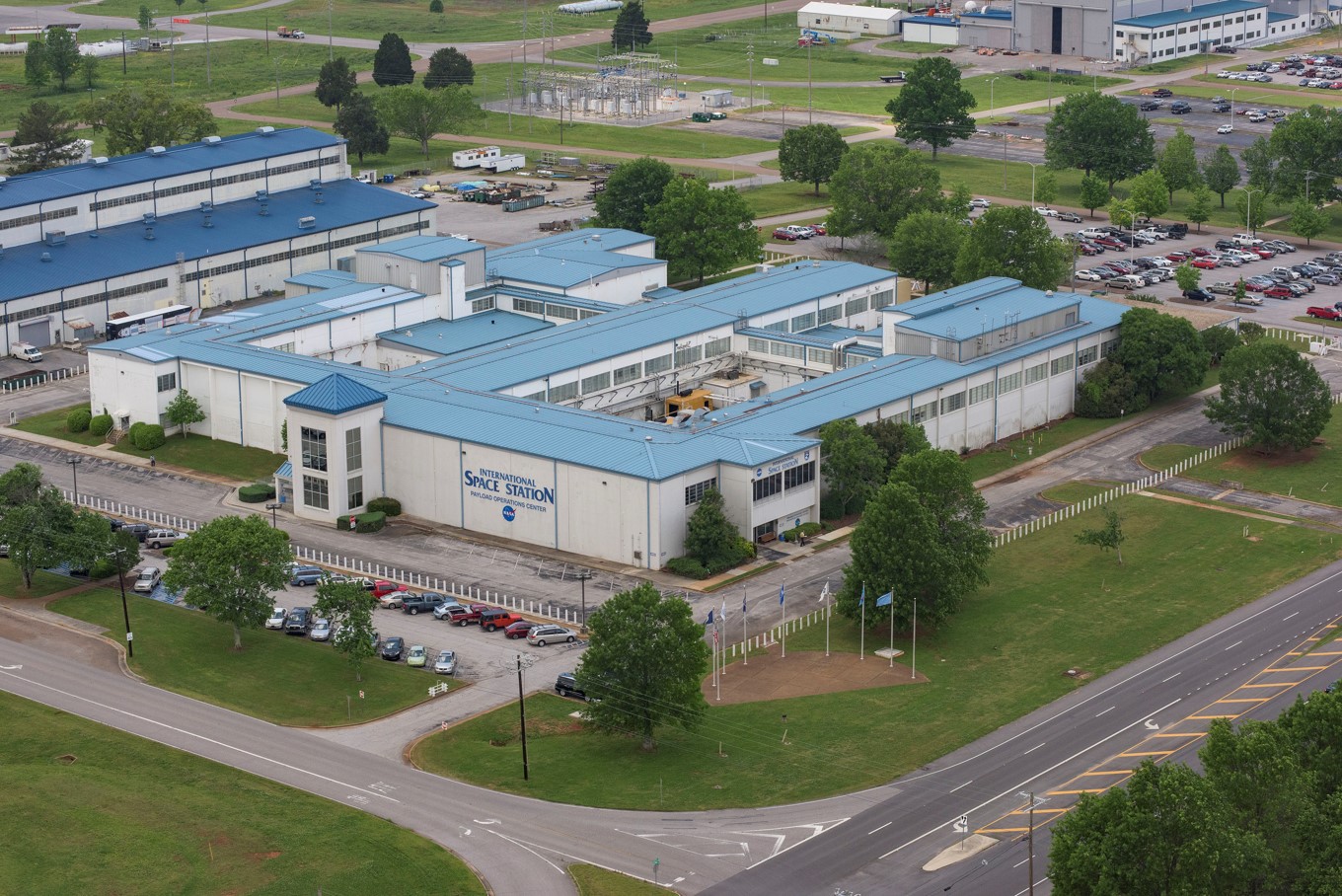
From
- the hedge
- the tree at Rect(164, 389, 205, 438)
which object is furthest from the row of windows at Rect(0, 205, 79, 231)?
the hedge

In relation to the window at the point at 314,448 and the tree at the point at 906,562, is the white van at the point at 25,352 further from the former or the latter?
the tree at the point at 906,562

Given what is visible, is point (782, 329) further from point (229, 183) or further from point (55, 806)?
point (55, 806)

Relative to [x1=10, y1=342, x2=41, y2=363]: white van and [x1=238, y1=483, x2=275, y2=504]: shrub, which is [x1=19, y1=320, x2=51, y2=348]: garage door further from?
[x1=238, y1=483, x2=275, y2=504]: shrub

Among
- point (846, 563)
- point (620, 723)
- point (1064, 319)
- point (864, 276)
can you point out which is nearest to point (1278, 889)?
point (620, 723)

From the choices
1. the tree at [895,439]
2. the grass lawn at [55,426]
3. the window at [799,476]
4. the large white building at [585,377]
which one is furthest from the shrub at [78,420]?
the tree at [895,439]

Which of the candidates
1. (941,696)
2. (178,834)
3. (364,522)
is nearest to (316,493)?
(364,522)

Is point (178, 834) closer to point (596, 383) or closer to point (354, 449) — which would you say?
point (354, 449)

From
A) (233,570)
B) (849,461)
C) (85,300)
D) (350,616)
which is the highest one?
(85,300)
